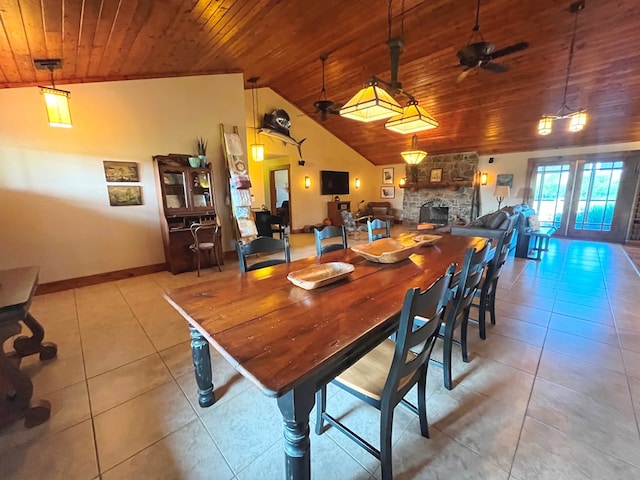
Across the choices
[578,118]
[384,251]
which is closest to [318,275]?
[384,251]

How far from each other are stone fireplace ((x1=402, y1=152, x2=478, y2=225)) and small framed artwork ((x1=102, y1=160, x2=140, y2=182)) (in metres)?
7.66

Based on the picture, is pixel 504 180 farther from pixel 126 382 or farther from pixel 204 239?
pixel 126 382

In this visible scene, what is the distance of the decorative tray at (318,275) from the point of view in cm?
149

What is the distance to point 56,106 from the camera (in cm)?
275

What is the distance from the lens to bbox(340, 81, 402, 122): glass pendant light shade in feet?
6.70

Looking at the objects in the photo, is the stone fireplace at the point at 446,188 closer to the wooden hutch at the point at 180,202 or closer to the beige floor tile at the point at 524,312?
the beige floor tile at the point at 524,312

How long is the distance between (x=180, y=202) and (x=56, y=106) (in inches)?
71.8

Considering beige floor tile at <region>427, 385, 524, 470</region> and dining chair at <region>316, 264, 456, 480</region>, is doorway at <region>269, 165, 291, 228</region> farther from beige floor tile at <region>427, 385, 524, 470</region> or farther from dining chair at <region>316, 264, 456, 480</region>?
dining chair at <region>316, 264, 456, 480</region>

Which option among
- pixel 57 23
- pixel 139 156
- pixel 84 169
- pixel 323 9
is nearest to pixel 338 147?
pixel 323 9

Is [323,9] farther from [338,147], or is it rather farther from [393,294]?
[338,147]

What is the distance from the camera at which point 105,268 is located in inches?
157

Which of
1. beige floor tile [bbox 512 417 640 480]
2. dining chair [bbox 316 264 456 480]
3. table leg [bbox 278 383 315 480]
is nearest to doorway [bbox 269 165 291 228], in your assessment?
dining chair [bbox 316 264 456 480]

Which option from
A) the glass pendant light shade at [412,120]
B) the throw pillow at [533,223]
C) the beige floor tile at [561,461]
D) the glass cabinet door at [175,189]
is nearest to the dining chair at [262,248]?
the glass pendant light shade at [412,120]

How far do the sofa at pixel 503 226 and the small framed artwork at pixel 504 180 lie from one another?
285 centimetres
